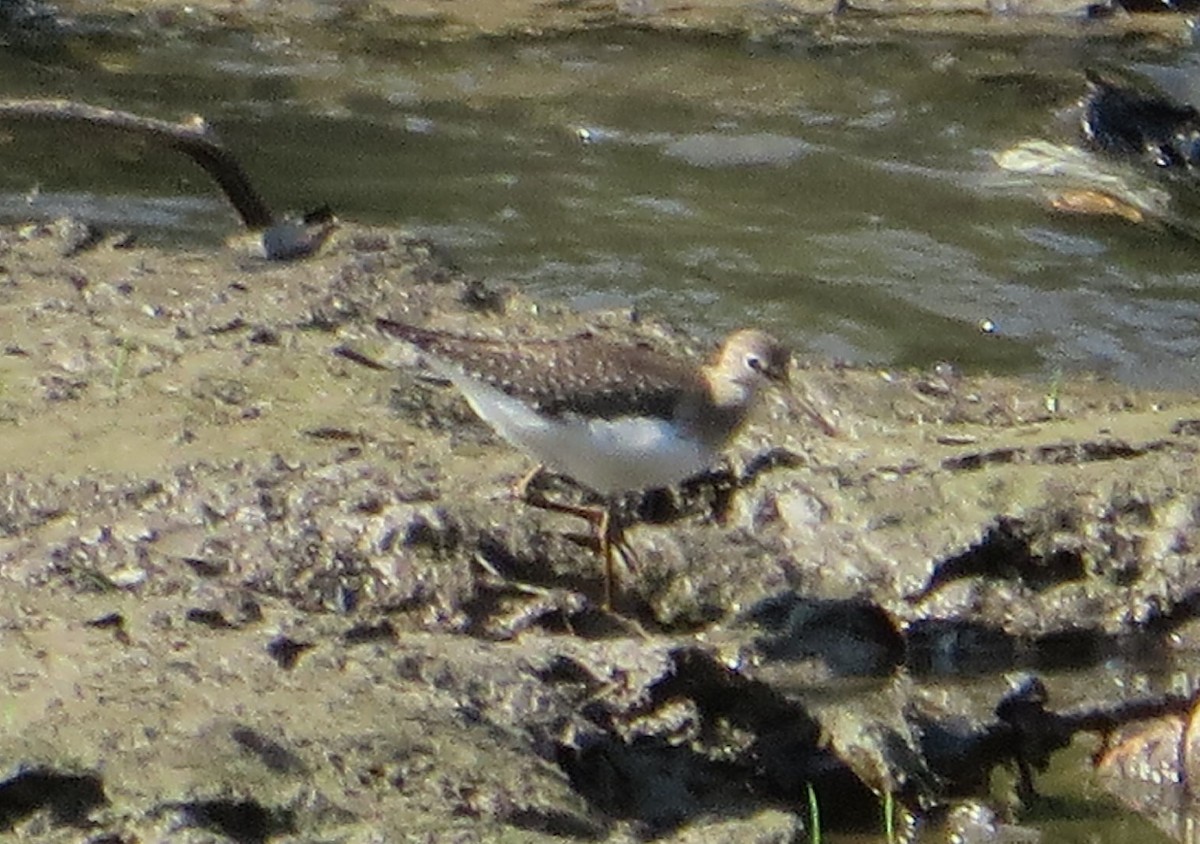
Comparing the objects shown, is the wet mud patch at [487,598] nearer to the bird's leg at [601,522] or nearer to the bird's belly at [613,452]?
the bird's leg at [601,522]

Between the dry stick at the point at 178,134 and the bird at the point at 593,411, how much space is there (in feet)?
6.42

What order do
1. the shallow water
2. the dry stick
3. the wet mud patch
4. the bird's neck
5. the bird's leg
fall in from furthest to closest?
the shallow water < the dry stick < the bird's neck < the bird's leg < the wet mud patch

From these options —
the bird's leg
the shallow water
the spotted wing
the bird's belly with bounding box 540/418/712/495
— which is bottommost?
the shallow water

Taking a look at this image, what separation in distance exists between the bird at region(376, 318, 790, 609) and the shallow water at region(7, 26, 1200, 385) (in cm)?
280

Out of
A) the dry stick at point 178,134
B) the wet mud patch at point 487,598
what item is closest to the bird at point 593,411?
the wet mud patch at point 487,598

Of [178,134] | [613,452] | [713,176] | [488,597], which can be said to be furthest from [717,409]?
[713,176]

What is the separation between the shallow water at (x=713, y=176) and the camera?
9.33 m

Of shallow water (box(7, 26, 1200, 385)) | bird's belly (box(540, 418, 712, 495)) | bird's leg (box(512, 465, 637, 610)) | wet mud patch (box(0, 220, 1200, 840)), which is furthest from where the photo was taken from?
shallow water (box(7, 26, 1200, 385))

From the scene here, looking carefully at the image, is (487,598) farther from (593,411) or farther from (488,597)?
(593,411)

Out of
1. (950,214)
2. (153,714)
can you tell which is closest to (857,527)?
(153,714)

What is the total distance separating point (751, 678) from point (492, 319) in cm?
259

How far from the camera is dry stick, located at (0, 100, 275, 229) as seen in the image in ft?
24.8

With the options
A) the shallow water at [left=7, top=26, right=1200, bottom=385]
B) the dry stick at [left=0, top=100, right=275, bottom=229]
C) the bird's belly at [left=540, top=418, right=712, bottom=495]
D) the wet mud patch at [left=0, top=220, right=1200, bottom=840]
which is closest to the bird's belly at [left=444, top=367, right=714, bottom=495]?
the bird's belly at [left=540, top=418, right=712, bottom=495]

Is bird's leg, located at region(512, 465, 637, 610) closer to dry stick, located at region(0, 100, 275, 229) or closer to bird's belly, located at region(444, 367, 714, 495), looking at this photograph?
bird's belly, located at region(444, 367, 714, 495)
